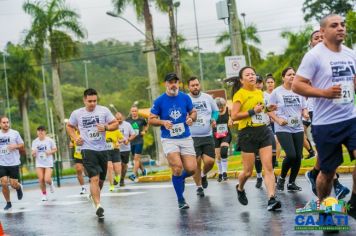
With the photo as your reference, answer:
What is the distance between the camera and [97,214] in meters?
11.0

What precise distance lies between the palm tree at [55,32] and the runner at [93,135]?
36.3 meters

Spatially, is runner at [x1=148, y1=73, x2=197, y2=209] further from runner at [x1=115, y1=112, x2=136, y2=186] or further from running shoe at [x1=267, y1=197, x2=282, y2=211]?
runner at [x1=115, y1=112, x2=136, y2=186]

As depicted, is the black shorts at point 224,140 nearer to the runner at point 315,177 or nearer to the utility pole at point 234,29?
the runner at point 315,177

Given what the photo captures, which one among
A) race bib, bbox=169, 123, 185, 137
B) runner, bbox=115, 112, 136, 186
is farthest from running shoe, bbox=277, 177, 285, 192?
runner, bbox=115, 112, 136, 186

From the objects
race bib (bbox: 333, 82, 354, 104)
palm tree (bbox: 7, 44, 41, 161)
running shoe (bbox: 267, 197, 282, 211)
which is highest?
palm tree (bbox: 7, 44, 41, 161)

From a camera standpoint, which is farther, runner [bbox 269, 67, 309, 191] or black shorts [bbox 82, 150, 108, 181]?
runner [bbox 269, 67, 309, 191]

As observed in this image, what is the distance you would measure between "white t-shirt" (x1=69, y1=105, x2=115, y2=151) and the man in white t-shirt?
4.86 m

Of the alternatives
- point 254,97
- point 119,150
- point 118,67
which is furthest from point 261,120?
point 118,67

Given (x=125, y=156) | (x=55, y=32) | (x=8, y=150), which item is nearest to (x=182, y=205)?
(x=8, y=150)

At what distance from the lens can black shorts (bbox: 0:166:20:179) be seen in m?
15.0

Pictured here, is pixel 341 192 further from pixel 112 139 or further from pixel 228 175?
pixel 112 139

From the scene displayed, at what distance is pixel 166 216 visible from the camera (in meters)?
10.4

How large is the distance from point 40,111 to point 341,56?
101398 mm

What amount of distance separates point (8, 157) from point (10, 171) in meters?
0.30
